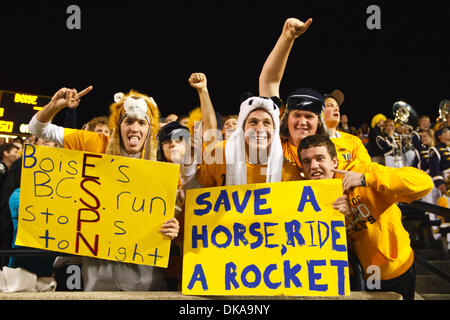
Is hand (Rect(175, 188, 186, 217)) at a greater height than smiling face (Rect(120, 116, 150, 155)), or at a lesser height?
lesser

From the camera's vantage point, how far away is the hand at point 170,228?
196 centimetres

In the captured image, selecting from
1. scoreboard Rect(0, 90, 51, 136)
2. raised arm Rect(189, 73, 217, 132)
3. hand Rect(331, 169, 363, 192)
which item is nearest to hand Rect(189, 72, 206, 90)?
raised arm Rect(189, 73, 217, 132)

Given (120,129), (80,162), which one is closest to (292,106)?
(120,129)

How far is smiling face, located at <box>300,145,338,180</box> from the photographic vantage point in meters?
2.00

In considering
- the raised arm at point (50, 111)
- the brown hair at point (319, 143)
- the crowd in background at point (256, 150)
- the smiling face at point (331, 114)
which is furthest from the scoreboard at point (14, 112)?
the brown hair at point (319, 143)

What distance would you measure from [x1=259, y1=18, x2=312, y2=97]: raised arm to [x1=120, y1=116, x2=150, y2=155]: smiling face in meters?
0.87

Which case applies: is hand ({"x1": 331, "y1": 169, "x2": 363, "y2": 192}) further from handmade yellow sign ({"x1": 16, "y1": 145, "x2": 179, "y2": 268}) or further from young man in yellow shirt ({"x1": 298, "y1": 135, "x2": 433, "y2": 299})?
handmade yellow sign ({"x1": 16, "y1": 145, "x2": 179, "y2": 268})

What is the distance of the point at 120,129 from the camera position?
2.20 m

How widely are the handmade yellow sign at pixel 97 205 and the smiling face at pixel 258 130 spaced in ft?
1.56

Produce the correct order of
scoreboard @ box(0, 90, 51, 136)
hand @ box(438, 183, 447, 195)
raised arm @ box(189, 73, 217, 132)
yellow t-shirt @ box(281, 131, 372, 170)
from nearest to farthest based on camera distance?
1. yellow t-shirt @ box(281, 131, 372, 170)
2. raised arm @ box(189, 73, 217, 132)
3. hand @ box(438, 183, 447, 195)
4. scoreboard @ box(0, 90, 51, 136)

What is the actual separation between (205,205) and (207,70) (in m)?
11.1

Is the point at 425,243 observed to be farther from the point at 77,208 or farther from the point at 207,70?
the point at 207,70

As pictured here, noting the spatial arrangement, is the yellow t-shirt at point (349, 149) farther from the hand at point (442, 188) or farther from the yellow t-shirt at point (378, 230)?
the hand at point (442, 188)

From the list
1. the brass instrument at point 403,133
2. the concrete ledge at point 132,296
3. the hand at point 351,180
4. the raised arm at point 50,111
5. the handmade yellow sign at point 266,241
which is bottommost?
the concrete ledge at point 132,296
